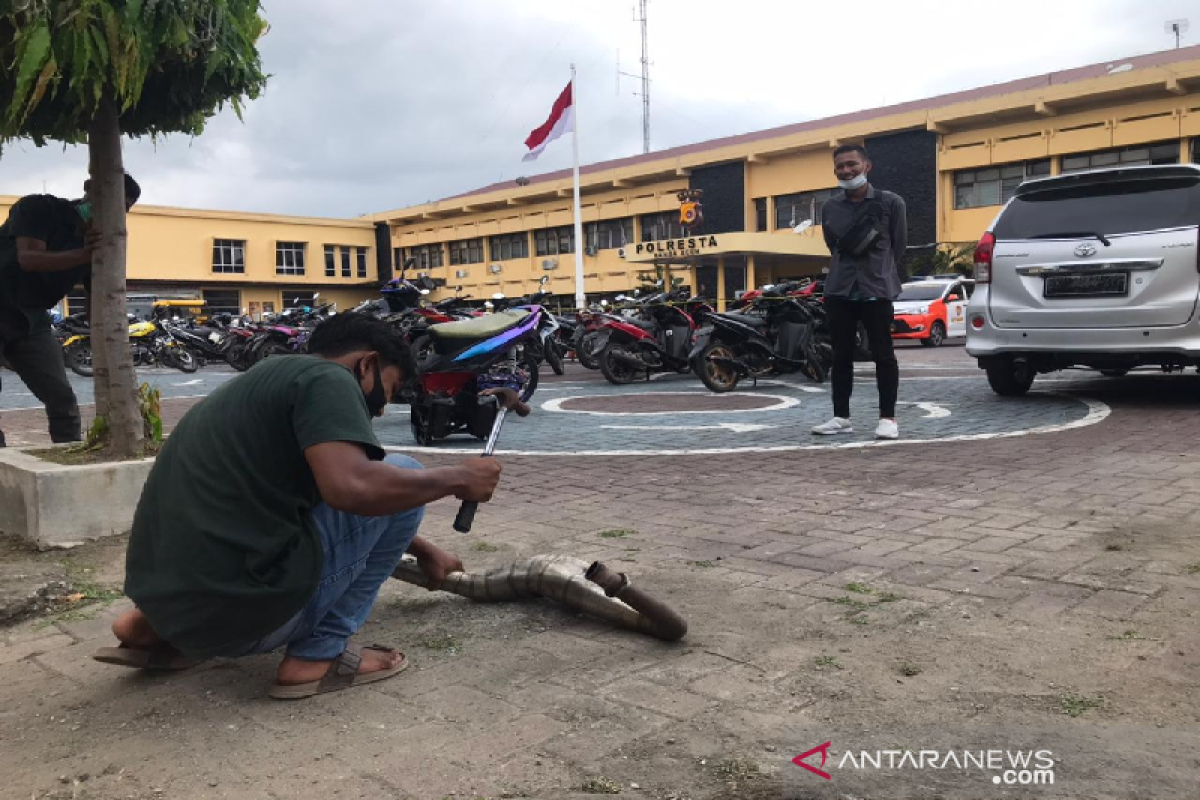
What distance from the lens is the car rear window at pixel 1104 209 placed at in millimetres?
7137

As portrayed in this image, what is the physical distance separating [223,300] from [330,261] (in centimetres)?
662

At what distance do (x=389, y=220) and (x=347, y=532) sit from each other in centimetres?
5587

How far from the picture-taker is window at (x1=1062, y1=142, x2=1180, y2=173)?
28.7 meters

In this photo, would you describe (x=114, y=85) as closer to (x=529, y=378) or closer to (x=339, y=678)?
(x=339, y=678)

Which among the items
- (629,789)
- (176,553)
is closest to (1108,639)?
(629,789)

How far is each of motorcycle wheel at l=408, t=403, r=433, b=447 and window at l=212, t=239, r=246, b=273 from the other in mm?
46946

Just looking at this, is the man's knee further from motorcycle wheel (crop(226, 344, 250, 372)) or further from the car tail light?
motorcycle wheel (crop(226, 344, 250, 372))

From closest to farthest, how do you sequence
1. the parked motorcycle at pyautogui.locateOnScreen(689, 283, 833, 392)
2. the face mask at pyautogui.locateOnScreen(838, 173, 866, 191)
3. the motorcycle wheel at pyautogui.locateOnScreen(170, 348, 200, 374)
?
the face mask at pyautogui.locateOnScreen(838, 173, 866, 191) → the parked motorcycle at pyautogui.locateOnScreen(689, 283, 833, 392) → the motorcycle wheel at pyautogui.locateOnScreen(170, 348, 200, 374)

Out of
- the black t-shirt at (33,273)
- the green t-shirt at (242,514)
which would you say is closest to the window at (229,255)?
the black t-shirt at (33,273)

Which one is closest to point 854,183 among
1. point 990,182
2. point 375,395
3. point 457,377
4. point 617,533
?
point 457,377

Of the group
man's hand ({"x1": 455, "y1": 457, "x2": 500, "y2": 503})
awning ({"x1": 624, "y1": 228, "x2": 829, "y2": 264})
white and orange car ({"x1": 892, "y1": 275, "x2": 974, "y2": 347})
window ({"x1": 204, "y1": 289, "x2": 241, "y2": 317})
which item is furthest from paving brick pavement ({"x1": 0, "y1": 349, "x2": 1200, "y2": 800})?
window ({"x1": 204, "y1": 289, "x2": 241, "y2": 317})

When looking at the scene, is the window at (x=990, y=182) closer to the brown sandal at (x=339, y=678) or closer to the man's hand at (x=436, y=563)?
the man's hand at (x=436, y=563)

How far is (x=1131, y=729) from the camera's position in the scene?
2.12m

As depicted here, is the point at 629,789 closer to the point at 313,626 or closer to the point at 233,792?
the point at 233,792
